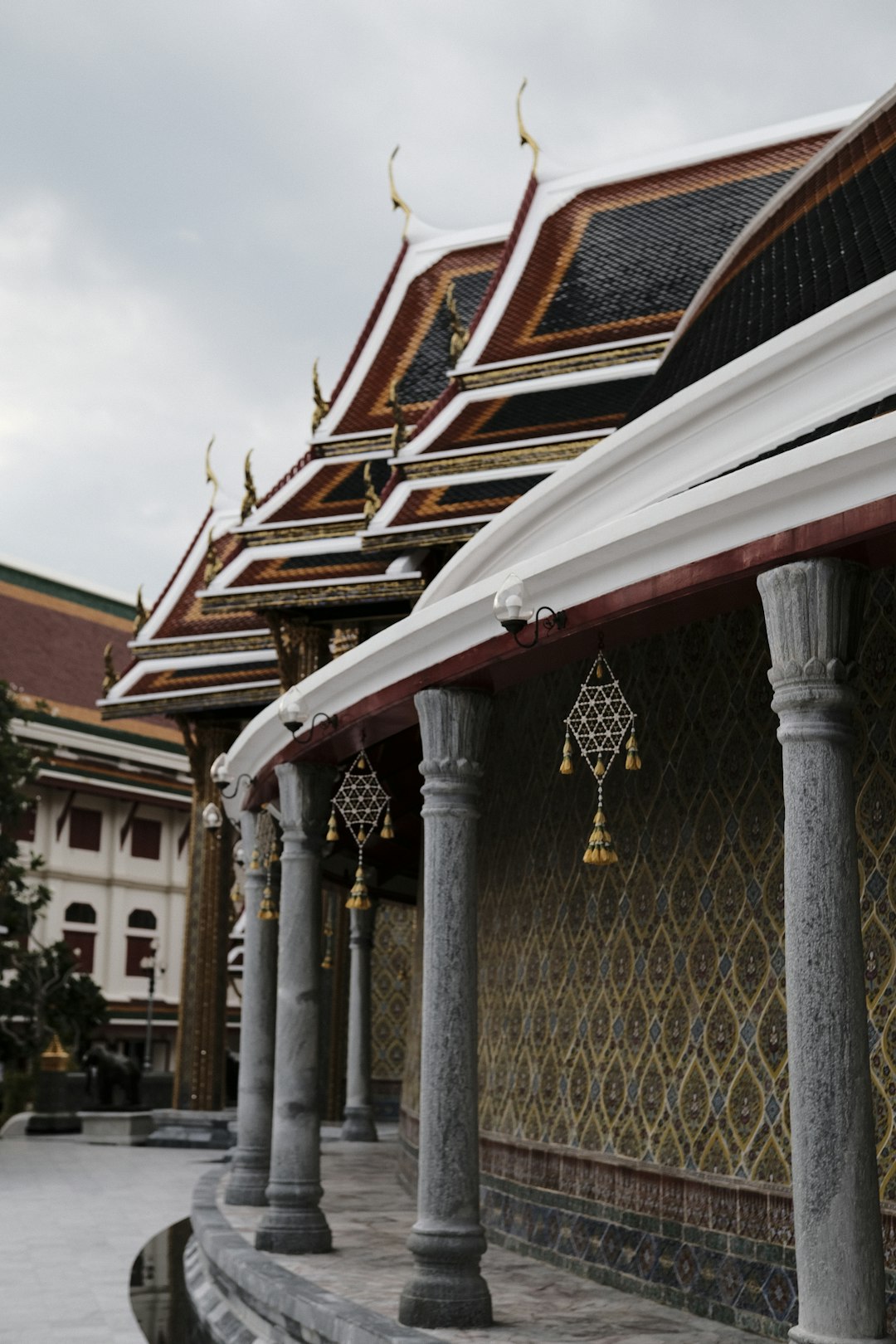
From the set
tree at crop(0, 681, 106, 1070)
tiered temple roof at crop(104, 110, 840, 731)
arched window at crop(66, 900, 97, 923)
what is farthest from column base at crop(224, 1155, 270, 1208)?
arched window at crop(66, 900, 97, 923)

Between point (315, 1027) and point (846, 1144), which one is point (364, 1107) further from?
point (846, 1144)

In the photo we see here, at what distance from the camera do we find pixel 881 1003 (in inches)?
225

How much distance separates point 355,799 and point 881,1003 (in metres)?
5.08

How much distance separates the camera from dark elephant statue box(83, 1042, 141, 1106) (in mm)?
27016

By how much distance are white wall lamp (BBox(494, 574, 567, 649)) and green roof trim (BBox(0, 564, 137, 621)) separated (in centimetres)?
3441

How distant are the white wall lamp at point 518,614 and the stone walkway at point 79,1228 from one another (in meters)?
4.35

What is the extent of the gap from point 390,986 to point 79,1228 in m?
11.4

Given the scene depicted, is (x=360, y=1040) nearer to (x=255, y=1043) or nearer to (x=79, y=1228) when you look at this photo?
(x=79, y=1228)

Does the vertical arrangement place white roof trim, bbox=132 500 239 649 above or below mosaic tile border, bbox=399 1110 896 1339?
above

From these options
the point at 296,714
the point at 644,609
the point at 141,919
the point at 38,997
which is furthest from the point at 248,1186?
the point at 141,919

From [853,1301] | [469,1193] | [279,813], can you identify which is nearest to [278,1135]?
[279,813]

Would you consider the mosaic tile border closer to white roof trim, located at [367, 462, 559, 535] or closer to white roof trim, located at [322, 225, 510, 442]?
white roof trim, located at [367, 462, 559, 535]

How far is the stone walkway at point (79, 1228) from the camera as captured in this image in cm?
851

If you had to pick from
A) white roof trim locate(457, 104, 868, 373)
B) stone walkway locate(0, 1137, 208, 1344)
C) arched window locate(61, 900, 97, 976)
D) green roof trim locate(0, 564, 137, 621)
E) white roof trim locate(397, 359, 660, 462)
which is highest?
green roof trim locate(0, 564, 137, 621)
